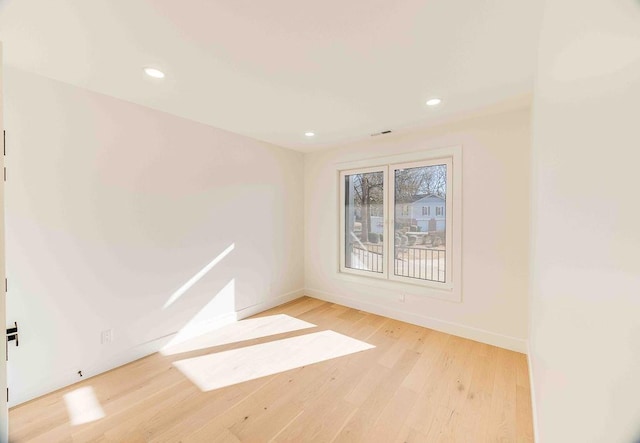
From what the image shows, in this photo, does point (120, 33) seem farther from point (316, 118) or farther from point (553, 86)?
point (553, 86)

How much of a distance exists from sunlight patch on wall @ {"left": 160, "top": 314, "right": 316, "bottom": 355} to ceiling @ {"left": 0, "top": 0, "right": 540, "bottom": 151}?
241 centimetres

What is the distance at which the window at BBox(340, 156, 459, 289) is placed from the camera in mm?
2943

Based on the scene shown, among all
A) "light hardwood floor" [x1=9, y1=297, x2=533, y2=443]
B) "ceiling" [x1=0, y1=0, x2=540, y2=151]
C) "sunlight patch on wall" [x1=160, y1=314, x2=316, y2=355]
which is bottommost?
"light hardwood floor" [x1=9, y1=297, x2=533, y2=443]

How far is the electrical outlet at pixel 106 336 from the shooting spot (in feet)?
7.02

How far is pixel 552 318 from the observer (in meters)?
1.04

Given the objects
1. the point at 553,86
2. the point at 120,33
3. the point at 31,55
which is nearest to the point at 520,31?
the point at 553,86

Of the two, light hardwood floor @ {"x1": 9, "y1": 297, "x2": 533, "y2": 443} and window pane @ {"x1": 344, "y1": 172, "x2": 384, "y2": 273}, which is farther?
window pane @ {"x1": 344, "y1": 172, "x2": 384, "y2": 273}

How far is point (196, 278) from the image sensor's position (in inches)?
110

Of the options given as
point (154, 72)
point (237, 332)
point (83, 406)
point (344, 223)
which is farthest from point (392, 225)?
point (83, 406)

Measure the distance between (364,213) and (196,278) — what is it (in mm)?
2372

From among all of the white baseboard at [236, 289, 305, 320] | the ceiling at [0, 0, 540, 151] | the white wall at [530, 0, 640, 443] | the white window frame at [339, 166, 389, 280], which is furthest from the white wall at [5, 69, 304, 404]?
the white wall at [530, 0, 640, 443]

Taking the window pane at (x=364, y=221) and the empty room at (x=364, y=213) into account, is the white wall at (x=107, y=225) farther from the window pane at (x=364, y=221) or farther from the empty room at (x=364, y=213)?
the window pane at (x=364, y=221)

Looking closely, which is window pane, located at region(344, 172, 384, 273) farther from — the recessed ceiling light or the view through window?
the recessed ceiling light

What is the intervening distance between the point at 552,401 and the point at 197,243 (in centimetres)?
299
